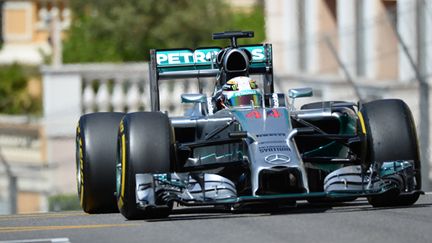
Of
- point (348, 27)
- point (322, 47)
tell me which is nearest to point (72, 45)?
point (322, 47)

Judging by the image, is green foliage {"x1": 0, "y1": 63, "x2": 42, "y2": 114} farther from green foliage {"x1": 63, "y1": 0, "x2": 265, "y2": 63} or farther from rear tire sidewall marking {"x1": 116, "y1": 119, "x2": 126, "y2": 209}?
rear tire sidewall marking {"x1": 116, "y1": 119, "x2": 126, "y2": 209}

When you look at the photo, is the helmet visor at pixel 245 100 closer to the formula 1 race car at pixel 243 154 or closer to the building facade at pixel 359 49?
the formula 1 race car at pixel 243 154

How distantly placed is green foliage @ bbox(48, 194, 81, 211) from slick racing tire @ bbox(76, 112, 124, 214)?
972 cm

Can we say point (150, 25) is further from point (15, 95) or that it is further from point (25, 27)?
point (25, 27)

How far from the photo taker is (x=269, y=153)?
585 inches

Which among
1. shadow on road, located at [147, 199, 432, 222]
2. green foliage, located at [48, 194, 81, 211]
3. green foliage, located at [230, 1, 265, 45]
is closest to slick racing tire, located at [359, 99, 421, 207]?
shadow on road, located at [147, 199, 432, 222]

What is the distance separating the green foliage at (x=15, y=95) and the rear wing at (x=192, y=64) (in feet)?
100

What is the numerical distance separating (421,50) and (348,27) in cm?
681

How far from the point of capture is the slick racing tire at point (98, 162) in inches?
643

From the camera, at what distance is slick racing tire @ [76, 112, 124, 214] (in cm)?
1633

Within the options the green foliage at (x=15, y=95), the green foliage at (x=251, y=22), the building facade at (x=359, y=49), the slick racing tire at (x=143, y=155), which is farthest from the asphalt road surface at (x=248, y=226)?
the green foliage at (x=15, y=95)

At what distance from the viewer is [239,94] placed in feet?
55.1

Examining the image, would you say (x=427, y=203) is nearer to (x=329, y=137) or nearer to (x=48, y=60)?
(x=329, y=137)

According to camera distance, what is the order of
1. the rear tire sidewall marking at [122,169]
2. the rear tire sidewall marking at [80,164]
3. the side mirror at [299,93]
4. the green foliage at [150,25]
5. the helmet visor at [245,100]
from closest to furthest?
the rear tire sidewall marking at [122,169] < the rear tire sidewall marking at [80,164] < the helmet visor at [245,100] < the side mirror at [299,93] < the green foliage at [150,25]
